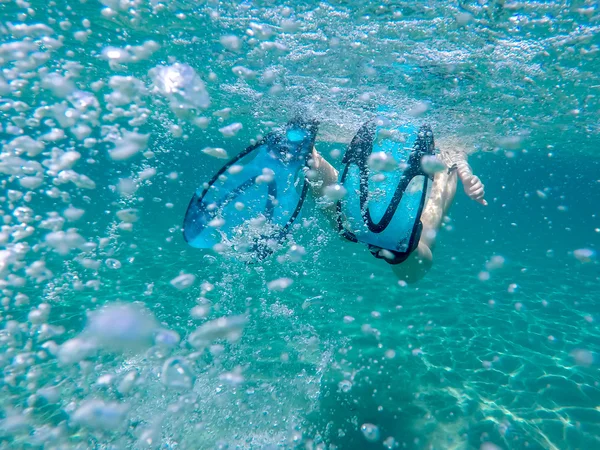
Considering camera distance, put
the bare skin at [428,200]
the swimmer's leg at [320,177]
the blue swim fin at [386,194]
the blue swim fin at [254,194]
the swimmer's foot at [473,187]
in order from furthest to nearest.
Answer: the swimmer's leg at [320,177] → the bare skin at [428,200] → the swimmer's foot at [473,187] → the blue swim fin at [254,194] → the blue swim fin at [386,194]

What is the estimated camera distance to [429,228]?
19.3 feet

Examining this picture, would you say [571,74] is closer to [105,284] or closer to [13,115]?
[105,284]

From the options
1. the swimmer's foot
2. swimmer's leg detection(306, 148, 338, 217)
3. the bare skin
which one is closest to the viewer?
the swimmer's foot

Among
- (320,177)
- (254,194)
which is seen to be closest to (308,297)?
(320,177)

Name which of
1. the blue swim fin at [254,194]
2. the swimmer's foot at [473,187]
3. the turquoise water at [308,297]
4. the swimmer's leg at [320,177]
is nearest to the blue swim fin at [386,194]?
the swimmer's leg at [320,177]

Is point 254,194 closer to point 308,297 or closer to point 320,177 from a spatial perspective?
point 320,177

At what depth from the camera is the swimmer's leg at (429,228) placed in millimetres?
5895

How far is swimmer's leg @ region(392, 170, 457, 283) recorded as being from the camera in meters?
5.89

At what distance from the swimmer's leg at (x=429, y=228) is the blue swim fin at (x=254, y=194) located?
7.18 ft

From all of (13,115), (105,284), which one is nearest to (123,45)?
(105,284)

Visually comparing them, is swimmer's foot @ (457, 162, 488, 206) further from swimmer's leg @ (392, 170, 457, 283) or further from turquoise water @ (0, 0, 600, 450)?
turquoise water @ (0, 0, 600, 450)

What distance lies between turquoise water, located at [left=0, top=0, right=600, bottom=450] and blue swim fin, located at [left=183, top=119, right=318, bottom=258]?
1534 millimetres

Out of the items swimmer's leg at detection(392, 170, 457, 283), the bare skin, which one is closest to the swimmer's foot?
the bare skin

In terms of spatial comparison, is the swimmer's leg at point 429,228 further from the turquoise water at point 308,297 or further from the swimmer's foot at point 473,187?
the turquoise water at point 308,297
